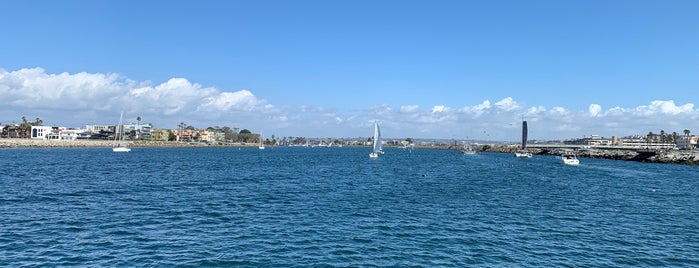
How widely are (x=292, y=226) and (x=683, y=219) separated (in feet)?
99.4

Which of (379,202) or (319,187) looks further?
(319,187)

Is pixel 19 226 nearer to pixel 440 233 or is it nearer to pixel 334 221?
pixel 334 221

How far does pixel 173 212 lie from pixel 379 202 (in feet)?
58.1

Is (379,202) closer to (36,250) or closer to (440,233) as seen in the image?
(440,233)

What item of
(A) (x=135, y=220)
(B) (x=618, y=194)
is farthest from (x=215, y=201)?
(B) (x=618, y=194)

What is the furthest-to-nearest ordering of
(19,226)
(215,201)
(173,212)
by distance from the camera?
1. (215,201)
2. (173,212)
3. (19,226)

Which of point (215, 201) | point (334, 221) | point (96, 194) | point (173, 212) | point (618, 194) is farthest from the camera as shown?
point (618, 194)

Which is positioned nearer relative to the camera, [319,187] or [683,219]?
[683,219]

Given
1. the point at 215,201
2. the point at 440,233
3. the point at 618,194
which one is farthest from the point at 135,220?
the point at 618,194

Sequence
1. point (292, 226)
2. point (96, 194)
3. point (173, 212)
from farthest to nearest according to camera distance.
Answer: point (96, 194) → point (173, 212) → point (292, 226)

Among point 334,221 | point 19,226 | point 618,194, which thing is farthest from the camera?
point 618,194

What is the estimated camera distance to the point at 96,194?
143ft

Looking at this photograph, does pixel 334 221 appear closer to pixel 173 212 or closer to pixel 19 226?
pixel 173 212

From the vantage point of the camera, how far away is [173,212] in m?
34.3
